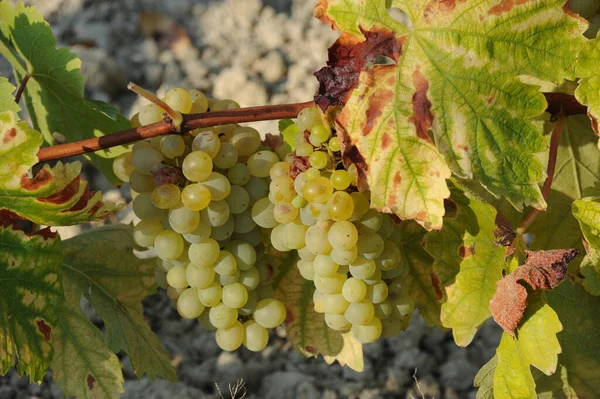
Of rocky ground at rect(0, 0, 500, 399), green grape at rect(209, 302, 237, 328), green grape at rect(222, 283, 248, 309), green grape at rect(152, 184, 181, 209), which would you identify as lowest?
rocky ground at rect(0, 0, 500, 399)

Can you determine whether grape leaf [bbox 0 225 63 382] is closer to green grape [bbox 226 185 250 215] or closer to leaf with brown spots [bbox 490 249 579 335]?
green grape [bbox 226 185 250 215]

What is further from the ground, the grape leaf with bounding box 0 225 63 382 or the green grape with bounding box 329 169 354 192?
the green grape with bounding box 329 169 354 192

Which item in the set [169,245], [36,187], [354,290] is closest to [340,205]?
[354,290]

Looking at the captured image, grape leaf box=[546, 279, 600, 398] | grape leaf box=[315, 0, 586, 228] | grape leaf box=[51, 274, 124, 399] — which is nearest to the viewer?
grape leaf box=[315, 0, 586, 228]

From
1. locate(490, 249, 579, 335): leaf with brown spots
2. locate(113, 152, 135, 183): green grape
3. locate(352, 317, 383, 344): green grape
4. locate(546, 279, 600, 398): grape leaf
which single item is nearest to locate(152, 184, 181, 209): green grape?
locate(113, 152, 135, 183): green grape

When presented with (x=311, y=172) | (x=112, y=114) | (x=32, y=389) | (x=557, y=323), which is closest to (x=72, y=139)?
(x=112, y=114)

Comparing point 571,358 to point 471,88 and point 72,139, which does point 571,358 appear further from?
point 72,139

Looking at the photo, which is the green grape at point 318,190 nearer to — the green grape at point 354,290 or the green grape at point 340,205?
the green grape at point 340,205

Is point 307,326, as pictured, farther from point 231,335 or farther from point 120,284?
point 120,284
